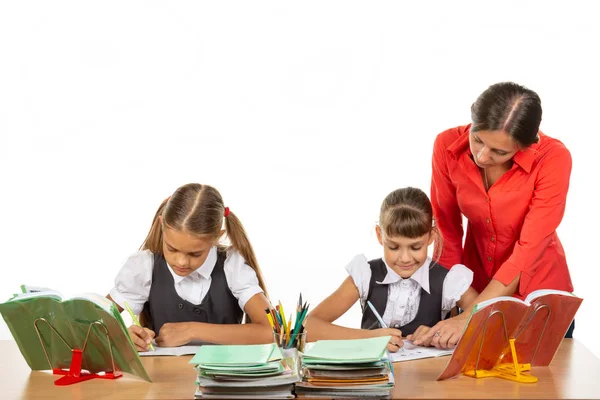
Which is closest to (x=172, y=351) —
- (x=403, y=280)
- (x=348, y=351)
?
(x=348, y=351)

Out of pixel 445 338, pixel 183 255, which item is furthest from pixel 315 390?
pixel 183 255

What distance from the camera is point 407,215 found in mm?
2279

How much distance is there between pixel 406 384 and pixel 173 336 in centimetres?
68

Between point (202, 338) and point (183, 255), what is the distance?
24cm

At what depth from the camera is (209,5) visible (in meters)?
4.79

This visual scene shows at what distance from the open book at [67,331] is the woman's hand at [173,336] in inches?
10.2

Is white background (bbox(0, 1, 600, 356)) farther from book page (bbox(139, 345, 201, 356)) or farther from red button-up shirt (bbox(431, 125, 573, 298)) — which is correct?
book page (bbox(139, 345, 201, 356))

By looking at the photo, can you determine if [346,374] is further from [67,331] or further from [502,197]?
[502,197]

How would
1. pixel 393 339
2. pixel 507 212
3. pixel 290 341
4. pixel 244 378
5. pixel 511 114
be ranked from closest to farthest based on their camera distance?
pixel 244 378 → pixel 290 341 → pixel 393 339 → pixel 511 114 → pixel 507 212

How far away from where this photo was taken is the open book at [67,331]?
176 cm

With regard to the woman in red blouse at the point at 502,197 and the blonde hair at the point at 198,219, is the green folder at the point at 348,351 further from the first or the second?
the blonde hair at the point at 198,219

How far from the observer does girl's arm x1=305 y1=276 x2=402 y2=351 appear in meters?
2.03

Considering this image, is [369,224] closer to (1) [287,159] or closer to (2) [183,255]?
(1) [287,159]

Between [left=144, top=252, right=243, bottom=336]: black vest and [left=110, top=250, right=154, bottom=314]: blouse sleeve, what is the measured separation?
0.02 meters
